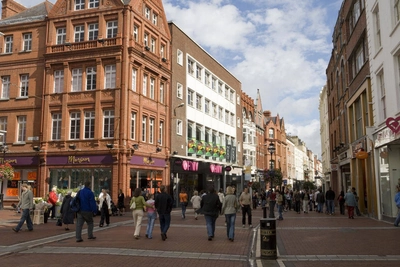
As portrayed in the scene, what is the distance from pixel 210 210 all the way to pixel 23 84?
78.7ft

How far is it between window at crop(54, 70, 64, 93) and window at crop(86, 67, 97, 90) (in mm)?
2031

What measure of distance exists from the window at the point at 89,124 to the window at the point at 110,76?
2258 millimetres

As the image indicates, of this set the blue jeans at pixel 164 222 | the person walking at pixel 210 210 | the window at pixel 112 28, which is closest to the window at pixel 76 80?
the window at pixel 112 28

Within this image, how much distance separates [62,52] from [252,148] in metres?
36.3

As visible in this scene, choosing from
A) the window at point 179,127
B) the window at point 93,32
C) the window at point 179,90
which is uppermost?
the window at point 93,32

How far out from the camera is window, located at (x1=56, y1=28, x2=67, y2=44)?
99.6 ft

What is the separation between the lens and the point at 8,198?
99.3ft

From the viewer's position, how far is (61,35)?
100 ft

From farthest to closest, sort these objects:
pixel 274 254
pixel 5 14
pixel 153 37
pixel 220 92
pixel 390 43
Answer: pixel 220 92 → pixel 5 14 → pixel 153 37 → pixel 390 43 → pixel 274 254

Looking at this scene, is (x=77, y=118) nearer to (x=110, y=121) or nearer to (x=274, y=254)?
(x=110, y=121)

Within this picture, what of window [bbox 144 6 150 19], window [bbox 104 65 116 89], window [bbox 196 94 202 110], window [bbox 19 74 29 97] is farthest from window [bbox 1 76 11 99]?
window [bbox 196 94 202 110]

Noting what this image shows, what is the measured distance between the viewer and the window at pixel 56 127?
96.6 ft

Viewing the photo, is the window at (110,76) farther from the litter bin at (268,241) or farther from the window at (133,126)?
the litter bin at (268,241)

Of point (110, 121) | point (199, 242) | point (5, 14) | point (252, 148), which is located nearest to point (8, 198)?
point (110, 121)
